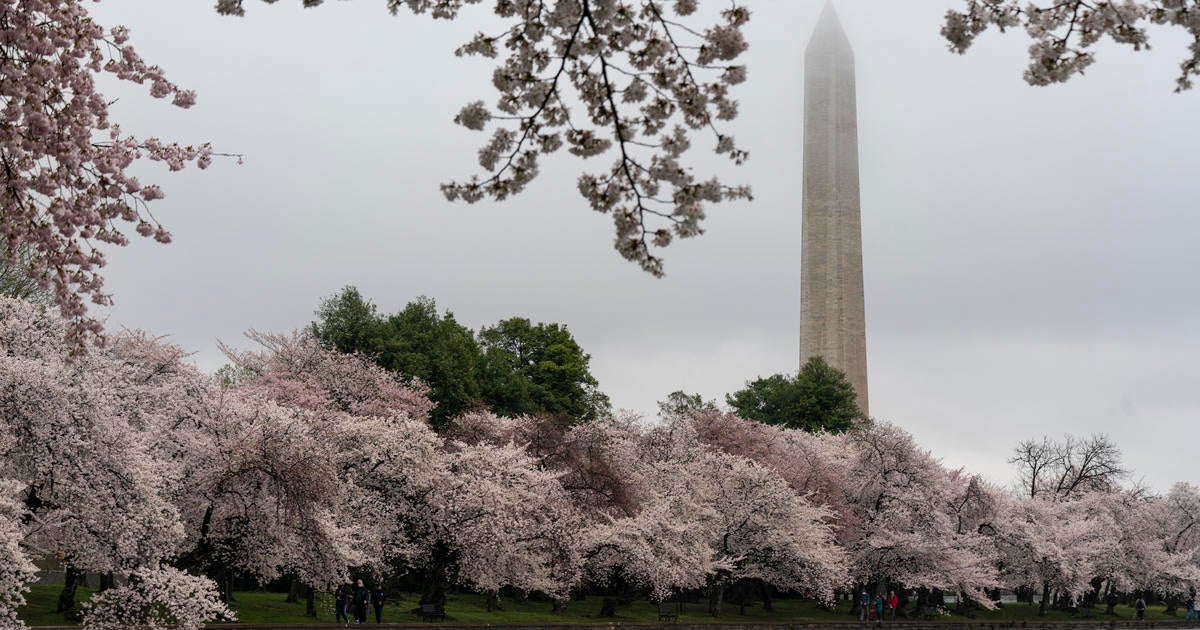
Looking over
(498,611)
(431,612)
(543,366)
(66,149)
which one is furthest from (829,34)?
(66,149)

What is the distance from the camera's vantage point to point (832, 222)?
9269 centimetres

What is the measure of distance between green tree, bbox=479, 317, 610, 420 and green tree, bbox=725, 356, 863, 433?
19.7 metres

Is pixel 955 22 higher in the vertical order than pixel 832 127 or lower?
lower

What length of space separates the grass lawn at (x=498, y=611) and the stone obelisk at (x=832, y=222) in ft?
111

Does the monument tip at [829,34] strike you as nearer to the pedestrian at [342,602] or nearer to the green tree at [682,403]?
the green tree at [682,403]

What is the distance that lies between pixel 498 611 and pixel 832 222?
57.3 metres

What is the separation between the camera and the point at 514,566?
1547 inches

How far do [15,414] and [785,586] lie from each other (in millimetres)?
33876

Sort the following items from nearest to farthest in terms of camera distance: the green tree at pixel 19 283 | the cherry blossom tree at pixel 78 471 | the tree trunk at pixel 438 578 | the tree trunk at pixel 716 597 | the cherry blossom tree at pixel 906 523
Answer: the cherry blossom tree at pixel 78 471 → the tree trunk at pixel 438 578 → the tree trunk at pixel 716 597 → the green tree at pixel 19 283 → the cherry blossom tree at pixel 906 523

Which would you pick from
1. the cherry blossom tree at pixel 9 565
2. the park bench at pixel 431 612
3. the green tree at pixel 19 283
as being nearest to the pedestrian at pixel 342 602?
the park bench at pixel 431 612

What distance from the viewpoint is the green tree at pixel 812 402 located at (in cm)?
8656

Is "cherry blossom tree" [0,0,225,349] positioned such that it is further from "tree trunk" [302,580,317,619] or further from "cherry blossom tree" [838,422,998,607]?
"cherry blossom tree" [838,422,998,607]

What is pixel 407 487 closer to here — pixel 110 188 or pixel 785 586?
pixel 785 586

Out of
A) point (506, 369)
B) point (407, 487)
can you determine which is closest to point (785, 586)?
point (407, 487)
